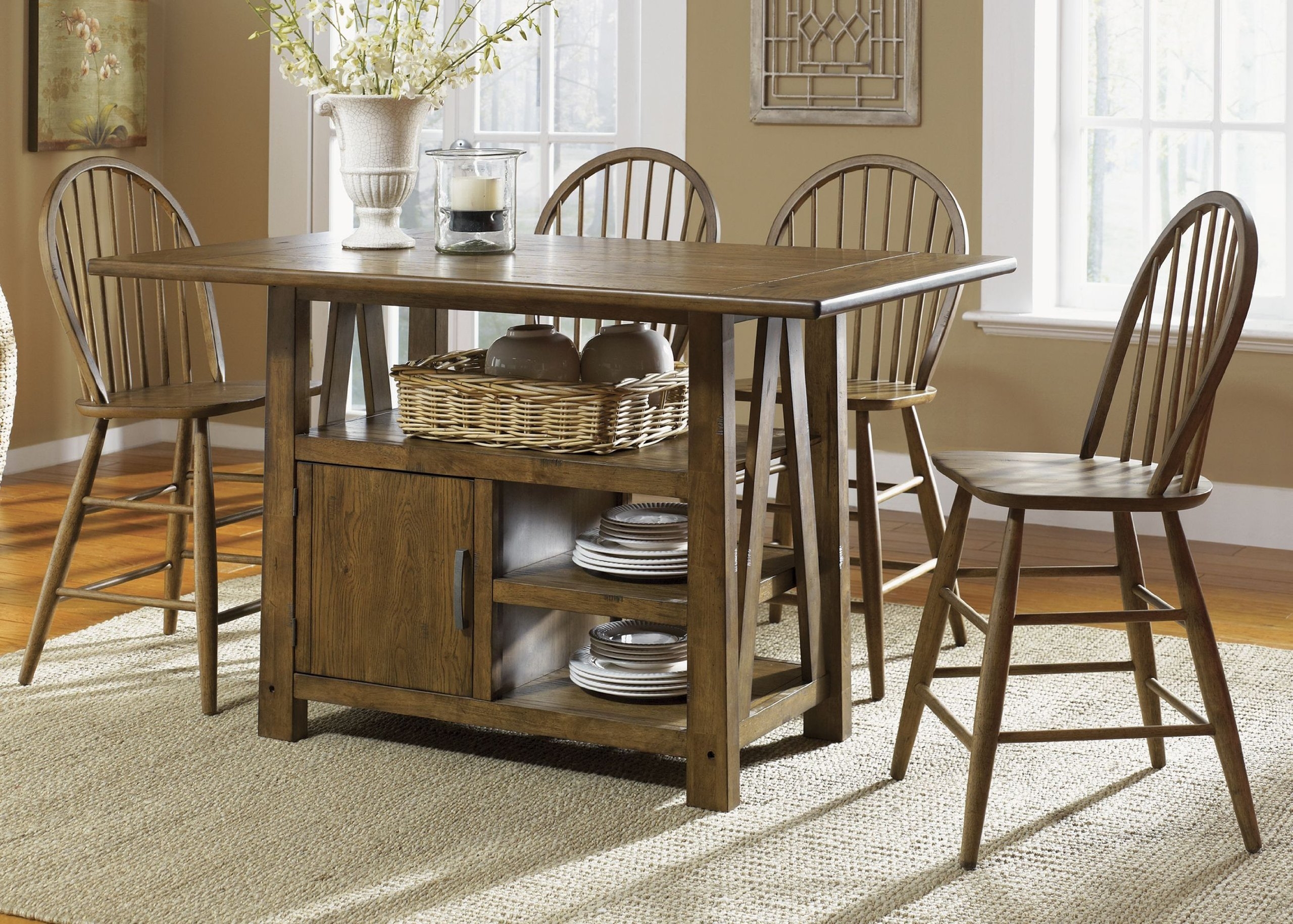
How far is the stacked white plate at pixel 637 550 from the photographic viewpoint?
2533 millimetres

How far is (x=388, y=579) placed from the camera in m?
2.62

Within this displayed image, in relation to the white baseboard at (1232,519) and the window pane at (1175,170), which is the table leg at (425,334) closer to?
the white baseboard at (1232,519)

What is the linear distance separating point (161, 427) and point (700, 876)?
395 centimetres

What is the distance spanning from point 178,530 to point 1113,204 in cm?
256

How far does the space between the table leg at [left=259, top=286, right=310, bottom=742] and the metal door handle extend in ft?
1.03

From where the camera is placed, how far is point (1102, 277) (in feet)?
14.6

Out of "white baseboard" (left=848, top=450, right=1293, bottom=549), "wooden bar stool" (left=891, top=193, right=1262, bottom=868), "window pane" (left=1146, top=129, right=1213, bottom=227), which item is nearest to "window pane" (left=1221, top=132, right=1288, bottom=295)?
"window pane" (left=1146, top=129, right=1213, bottom=227)

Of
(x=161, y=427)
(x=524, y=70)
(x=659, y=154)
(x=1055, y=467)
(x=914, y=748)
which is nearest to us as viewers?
(x=1055, y=467)

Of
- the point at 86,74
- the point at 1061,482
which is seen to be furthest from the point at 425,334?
the point at 86,74

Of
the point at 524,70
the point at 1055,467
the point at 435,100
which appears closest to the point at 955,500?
the point at 1055,467

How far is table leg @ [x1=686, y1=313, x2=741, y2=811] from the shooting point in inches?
91.2

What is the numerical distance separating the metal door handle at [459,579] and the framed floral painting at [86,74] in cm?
312

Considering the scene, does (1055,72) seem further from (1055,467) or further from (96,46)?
(96,46)

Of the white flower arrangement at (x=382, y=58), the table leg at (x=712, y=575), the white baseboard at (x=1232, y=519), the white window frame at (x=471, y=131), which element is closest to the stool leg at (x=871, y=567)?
the table leg at (x=712, y=575)
